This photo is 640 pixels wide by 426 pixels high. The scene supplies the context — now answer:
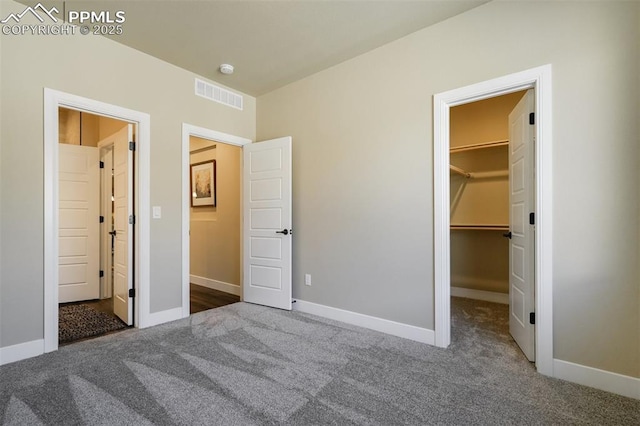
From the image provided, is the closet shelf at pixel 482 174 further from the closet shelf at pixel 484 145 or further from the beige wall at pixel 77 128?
the beige wall at pixel 77 128

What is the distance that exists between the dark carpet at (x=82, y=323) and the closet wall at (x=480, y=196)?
165 inches

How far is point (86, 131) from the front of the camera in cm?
439

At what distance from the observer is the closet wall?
3941mm

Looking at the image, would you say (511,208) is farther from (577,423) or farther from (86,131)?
(86,131)

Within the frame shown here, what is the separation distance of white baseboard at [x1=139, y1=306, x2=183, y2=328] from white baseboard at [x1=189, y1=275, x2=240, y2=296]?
118cm

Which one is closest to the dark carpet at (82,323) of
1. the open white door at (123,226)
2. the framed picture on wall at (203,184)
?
the open white door at (123,226)

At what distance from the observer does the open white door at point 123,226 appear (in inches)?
122

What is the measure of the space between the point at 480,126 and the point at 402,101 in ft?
6.23

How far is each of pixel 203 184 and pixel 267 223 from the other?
1901 millimetres

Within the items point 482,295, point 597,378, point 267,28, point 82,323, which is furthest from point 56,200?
point 482,295

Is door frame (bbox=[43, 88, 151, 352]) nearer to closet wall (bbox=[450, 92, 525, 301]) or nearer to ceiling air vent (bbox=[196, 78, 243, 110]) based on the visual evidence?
ceiling air vent (bbox=[196, 78, 243, 110])

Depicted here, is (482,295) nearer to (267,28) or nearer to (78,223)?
(267,28)

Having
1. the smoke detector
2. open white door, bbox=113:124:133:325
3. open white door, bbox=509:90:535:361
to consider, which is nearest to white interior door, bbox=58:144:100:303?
open white door, bbox=113:124:133:325

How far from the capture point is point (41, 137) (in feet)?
7.95
